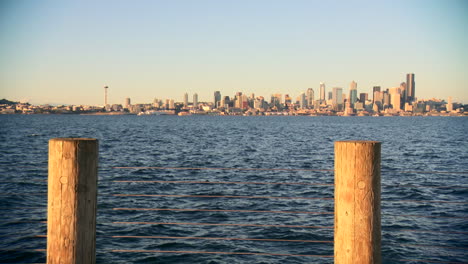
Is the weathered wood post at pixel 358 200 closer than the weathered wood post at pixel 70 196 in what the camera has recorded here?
Yes

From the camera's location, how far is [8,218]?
13.6 meters

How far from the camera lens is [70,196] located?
3504 millimetres

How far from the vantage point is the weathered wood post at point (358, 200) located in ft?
11.1

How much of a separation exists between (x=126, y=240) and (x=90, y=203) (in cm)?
875

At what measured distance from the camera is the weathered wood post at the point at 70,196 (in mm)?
3490

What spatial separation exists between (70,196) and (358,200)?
2.12 meters

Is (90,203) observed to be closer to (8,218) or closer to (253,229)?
(253,229)

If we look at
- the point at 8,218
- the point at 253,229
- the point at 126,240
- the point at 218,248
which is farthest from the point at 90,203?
the point at 8,218

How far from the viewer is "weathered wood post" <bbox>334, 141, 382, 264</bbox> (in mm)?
3375

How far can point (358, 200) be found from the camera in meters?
3.40

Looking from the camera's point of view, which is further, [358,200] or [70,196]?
[70,196]

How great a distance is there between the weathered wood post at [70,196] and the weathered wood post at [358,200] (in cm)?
187

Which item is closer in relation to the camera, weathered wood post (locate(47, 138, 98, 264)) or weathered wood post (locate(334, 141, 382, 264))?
weathered wood post (locate(334, 141, 382, 264))

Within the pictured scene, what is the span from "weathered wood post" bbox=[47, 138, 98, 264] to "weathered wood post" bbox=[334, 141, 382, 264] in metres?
1.87
